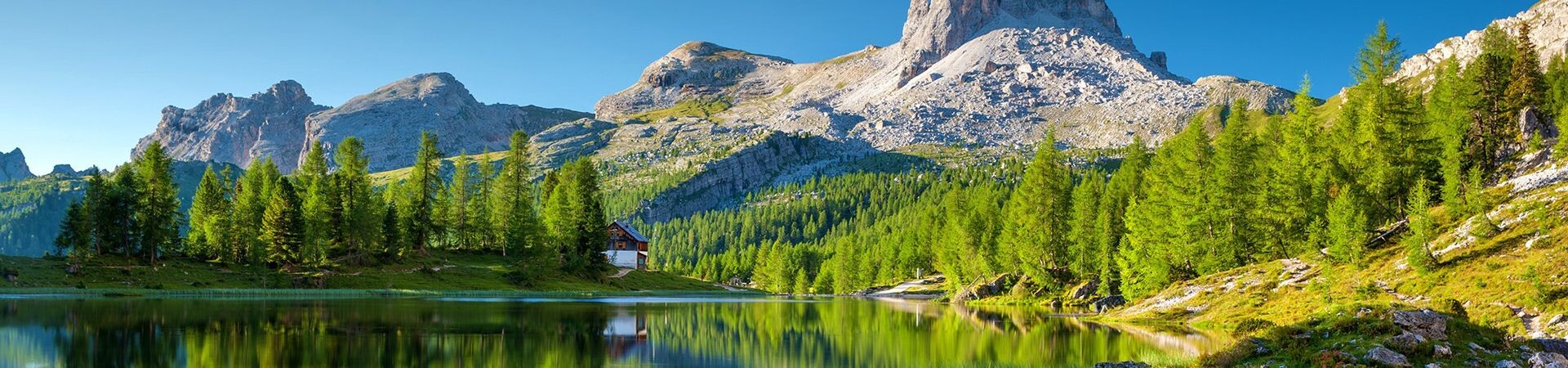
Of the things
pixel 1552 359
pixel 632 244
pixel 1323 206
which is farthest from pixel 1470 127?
pixel 632 244

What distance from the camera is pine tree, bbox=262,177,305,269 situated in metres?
A: 78.1

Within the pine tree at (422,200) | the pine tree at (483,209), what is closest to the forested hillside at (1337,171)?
the pine tree at (422,200)

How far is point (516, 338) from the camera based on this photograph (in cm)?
3466

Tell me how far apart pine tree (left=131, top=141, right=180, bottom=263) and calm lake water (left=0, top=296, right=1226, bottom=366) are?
78.8 ft

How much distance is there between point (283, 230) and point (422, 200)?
16.9 meters

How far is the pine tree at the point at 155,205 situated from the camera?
78.1m

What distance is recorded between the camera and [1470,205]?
4447cm

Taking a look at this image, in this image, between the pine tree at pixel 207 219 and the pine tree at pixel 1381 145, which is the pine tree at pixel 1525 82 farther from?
the pine tree at pixel 207 219

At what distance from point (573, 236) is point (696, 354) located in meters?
68.3

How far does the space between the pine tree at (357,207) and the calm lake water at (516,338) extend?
Answer: 25135 millimetres

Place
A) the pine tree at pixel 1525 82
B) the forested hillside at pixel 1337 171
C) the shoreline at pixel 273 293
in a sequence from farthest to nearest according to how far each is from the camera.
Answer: the shoreline at pixel 273 293
the pine tree at pixel 1525 82
the forested hillside at pixel 1337 171

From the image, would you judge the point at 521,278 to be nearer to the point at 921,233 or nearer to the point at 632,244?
the point at 632,244

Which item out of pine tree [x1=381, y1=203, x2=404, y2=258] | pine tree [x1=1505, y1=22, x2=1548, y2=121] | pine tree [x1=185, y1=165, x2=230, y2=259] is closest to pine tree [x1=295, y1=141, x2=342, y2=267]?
pine tree [x1=381, y1=203, x2=404, y2=258]

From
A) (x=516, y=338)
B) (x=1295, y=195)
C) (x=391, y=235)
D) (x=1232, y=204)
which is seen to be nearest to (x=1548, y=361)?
(x=516, y=338)
